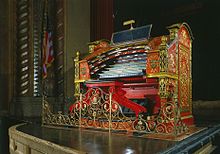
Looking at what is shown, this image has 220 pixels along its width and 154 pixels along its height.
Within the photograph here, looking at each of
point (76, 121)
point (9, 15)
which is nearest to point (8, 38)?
point (9, 15)

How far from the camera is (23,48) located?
5586 millimetres

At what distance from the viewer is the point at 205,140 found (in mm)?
3264

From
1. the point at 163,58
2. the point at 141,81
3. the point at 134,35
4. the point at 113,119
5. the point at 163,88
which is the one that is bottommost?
the point at 113,119

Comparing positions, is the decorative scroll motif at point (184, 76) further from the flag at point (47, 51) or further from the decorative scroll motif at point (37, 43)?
the decorative scroll motif at point (37, 43)

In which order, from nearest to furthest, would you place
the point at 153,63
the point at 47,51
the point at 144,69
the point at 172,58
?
the point at 153,63 < the point at 172,58 < the point at 144,69 < the point at 47,51

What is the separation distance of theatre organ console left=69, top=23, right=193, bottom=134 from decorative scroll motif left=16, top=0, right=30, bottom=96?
1.46 meters

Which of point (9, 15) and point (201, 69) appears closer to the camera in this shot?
point (9, 15)

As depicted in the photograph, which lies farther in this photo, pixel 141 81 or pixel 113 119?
pixel 141 81

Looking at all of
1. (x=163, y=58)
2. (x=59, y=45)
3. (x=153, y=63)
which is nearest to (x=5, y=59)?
(x=59, y=45)

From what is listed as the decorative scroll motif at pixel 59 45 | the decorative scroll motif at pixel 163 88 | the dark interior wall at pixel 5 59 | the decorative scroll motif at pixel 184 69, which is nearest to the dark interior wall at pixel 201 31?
the decorative scroll motif at pixel 184 69

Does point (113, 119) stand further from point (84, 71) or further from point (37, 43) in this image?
point (37, 43)

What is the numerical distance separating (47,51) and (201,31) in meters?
3.78

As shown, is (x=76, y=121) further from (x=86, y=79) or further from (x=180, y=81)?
(x=180, y=81)

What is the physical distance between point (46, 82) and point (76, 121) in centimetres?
206
